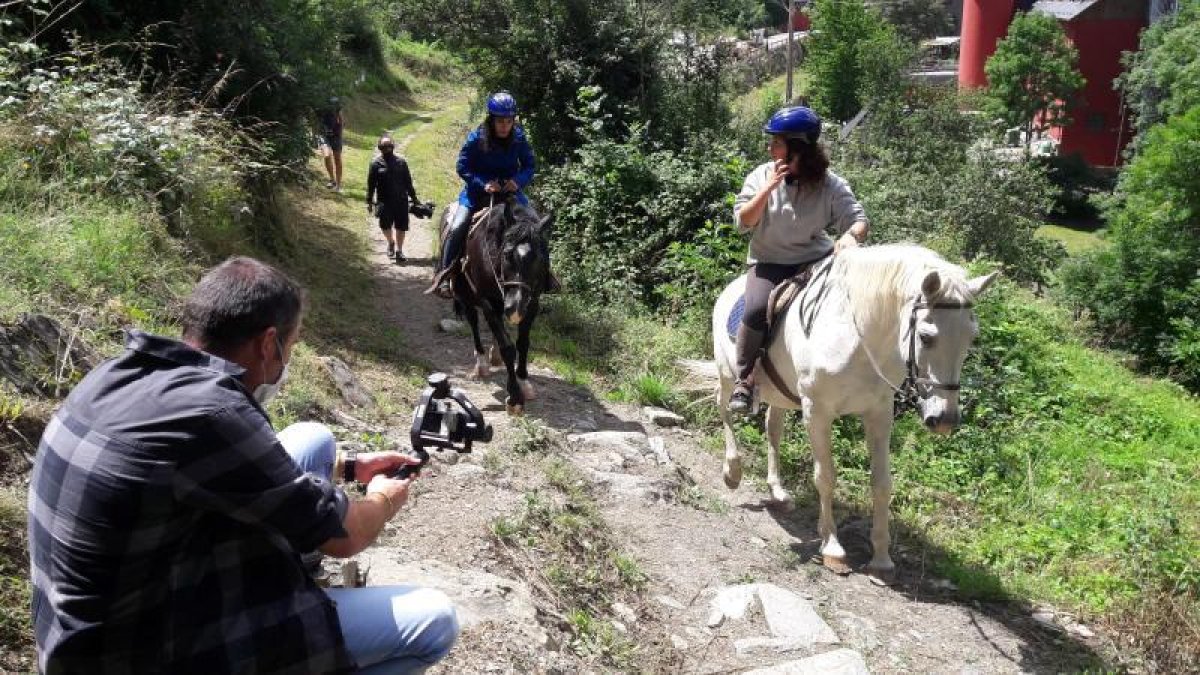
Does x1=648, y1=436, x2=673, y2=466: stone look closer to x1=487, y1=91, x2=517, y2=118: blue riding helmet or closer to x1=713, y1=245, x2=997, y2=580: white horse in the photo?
x1=713, y1=245, x2=997, y2=580: white horse

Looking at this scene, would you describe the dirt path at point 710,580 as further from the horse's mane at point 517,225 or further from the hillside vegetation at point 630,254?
the horse's mane at point 517,225

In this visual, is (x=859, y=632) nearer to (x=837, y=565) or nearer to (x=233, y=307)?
(x=837, y=565)

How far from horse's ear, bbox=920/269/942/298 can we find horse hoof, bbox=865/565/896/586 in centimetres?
205

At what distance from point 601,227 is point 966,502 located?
722 centimetres

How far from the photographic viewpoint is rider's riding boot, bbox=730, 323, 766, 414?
658 centimetres

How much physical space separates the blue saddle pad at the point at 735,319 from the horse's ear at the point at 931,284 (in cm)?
189

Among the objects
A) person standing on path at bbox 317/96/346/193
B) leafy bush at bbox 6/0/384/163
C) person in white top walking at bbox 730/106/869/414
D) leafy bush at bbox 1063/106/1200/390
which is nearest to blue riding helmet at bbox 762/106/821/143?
person in white top walking at bbox 730/106/869/414

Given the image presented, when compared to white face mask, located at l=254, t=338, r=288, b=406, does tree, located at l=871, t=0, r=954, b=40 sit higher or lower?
higher

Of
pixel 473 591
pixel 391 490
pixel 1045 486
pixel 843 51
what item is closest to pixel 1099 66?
pixel 843 51

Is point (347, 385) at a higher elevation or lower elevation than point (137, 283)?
lower

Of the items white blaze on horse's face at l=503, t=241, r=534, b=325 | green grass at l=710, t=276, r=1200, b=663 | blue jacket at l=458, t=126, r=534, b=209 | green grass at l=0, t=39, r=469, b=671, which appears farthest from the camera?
blue jacket at l=458, t=126, r=534, b=209

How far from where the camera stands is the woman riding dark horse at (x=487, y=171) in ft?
29.2

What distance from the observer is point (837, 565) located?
6133 mm

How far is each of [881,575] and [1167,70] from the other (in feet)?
98.8
